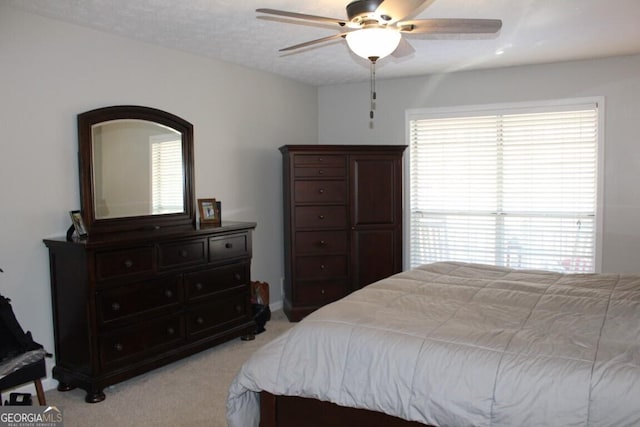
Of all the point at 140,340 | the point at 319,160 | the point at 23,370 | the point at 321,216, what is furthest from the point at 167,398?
the point at 319,160

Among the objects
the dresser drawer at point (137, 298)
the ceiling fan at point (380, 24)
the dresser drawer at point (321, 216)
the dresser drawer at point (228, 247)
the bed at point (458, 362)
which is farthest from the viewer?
the dresser drawer at point (321, 216)

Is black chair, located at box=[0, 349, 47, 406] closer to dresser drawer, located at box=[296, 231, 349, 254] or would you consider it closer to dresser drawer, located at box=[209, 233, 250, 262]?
dresser drawer, located at box=[209, 233, 250, 262]

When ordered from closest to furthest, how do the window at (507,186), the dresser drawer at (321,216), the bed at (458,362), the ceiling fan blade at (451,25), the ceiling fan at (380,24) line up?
the bed at (458,362) → the ceiling fan at (380,24) → the ceiling fan blade at (451,25) → the window at (507,186) → the dresser drawer at (321,216)

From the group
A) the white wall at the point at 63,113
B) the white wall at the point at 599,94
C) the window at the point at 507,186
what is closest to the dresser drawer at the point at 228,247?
the white wall at the point at 63,113

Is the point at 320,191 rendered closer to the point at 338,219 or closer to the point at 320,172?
the point at 320,172

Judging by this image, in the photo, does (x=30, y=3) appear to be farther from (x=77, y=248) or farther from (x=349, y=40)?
(x=349, y=40)

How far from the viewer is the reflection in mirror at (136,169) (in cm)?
342

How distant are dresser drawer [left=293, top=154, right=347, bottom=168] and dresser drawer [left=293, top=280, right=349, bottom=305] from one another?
43.5 inches

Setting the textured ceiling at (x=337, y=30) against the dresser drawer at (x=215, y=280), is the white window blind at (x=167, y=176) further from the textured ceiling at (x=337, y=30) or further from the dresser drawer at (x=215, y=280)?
the textured ceiling at (x=337, y=30)

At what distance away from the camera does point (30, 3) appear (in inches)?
114

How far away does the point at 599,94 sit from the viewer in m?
4.40

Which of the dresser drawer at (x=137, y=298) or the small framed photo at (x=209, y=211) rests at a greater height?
the small framed photo at (x=209, y=211)

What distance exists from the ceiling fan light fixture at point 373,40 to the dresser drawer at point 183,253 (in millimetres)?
1846

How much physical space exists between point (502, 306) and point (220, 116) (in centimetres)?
300
